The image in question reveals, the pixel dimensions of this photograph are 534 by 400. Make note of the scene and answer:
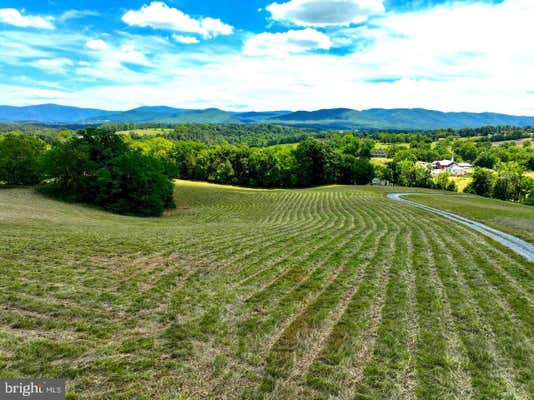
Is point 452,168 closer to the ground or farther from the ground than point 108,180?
closer to the ground

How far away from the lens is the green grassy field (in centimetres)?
594

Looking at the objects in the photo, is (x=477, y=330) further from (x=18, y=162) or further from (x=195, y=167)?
(x=195, y=167)

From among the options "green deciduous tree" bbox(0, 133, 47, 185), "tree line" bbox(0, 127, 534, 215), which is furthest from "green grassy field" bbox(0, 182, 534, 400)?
"green deciduous tree" bbox(0, 133, 47, 185)

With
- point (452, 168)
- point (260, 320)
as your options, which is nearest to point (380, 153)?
point (452, 168)

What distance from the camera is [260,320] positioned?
27.8 ft

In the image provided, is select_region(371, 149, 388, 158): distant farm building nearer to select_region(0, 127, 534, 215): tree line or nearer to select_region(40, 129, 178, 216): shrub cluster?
select_region(0, 127, 534, 215): tree line

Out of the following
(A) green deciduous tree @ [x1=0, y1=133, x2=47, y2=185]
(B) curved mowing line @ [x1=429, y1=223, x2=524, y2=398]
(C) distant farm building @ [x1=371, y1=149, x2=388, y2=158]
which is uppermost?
(C) distant farm building @ [x1=371, y1=149, x2=388, y2=158]

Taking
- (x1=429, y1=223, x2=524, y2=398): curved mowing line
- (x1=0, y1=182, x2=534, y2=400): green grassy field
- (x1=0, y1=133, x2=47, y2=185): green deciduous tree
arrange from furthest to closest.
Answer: (x1=0, y1=133, x2=47, y2=185): green deciduous tree < (x1=429, y1=223, x2=524, y2=398): curved mowing line < (x1=0, y1=182, x2=534, y2=400): green grassy field

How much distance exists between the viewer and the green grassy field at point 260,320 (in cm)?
594

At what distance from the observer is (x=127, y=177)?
38.5 meters

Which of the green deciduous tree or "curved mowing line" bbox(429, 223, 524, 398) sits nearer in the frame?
"curved mowing line" bbox(429, 223, 524, 398)

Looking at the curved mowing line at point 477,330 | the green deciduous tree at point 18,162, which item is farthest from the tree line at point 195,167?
the curved mowing line at point 477,330

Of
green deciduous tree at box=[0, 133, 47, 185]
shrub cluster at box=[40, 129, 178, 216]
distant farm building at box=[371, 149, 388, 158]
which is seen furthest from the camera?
distant farm building at box=[371, 149, 388, 158]

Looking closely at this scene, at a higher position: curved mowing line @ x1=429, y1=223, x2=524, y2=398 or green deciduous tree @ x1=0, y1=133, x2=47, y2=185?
green deciduous tree @ x1=0, y1=133, x2=47, y2=185
